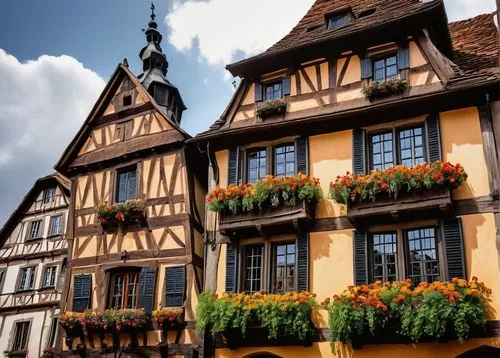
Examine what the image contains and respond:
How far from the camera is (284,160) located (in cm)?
1664

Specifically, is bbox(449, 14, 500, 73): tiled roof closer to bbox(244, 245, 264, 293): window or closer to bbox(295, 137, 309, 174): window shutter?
bbox(295, 137, 309, 174): window shutter

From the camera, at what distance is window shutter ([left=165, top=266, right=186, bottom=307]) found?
17.1m

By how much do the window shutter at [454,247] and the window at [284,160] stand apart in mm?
4547

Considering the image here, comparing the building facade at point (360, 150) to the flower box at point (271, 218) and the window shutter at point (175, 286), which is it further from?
the window shutter at point (175, 286)

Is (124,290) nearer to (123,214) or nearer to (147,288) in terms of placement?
(147,288)

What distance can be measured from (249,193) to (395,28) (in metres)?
5.87

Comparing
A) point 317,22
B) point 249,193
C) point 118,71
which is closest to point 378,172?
point 249,193

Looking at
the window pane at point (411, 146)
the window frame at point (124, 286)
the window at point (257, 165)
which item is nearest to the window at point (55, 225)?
the window frame at point (124, 286)

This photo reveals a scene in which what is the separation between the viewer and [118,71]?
21031mm

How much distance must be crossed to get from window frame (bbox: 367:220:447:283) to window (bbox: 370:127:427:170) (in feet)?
5.37

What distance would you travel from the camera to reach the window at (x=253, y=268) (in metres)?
15.8

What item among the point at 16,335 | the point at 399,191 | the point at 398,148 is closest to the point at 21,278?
the point at 16,335

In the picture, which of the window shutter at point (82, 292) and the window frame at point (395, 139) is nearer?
the window frame at point (395, 139)

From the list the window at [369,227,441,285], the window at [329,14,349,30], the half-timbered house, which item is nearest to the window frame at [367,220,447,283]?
the window at [369,227,441,285]
